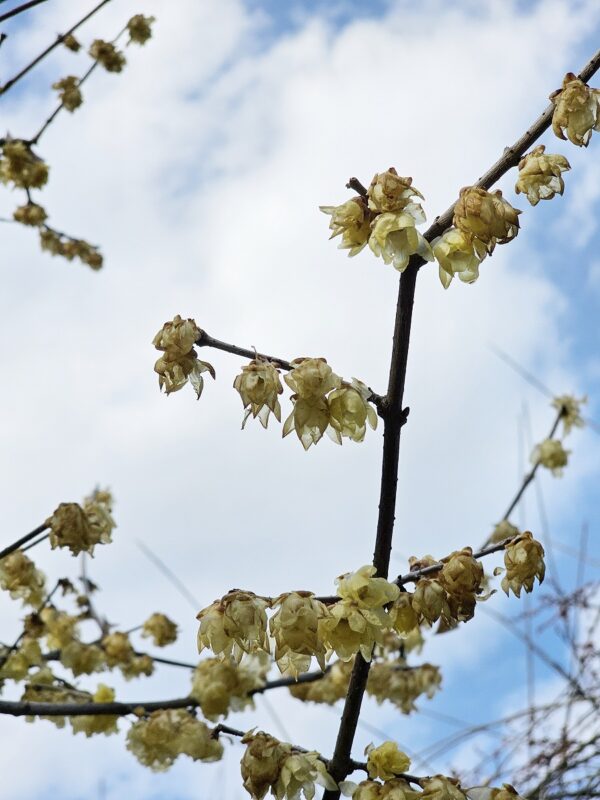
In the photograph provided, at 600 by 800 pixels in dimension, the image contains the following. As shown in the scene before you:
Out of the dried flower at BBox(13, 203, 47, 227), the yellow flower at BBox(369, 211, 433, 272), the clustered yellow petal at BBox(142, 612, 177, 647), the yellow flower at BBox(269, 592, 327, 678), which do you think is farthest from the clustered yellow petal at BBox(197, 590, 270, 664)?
the dried flower at BBox(13, 203, 47, 227)

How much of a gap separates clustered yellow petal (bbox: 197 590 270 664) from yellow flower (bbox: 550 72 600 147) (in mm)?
741

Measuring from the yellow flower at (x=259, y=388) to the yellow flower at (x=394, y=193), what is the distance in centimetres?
25

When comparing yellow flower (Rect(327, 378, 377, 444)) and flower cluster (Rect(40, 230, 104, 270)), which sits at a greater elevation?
flower cluster (Rect(40, 230, 104, 270))

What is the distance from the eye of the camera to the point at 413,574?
1278mm

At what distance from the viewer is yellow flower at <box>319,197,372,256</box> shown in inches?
48.1

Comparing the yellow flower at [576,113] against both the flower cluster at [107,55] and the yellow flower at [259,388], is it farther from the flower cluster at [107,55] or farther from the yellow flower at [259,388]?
the flower cluster at [107,55]

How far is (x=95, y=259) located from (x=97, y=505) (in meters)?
2.39

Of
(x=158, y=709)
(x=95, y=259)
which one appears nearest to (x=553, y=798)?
(x=158, y=709)

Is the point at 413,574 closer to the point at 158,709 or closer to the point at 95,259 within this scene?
the point at 158,709

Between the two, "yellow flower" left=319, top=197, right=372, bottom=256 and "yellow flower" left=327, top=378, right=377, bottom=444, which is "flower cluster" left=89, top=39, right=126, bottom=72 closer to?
"yellow flower" left=319, top=197, right=372, bottom=256

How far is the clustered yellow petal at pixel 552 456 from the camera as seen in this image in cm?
312

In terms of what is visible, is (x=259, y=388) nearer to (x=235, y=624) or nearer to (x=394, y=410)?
(x=394, y=410)

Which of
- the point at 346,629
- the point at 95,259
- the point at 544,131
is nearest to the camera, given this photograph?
the point at 346,629

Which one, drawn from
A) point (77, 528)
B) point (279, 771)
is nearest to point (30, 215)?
point (77, 528)
